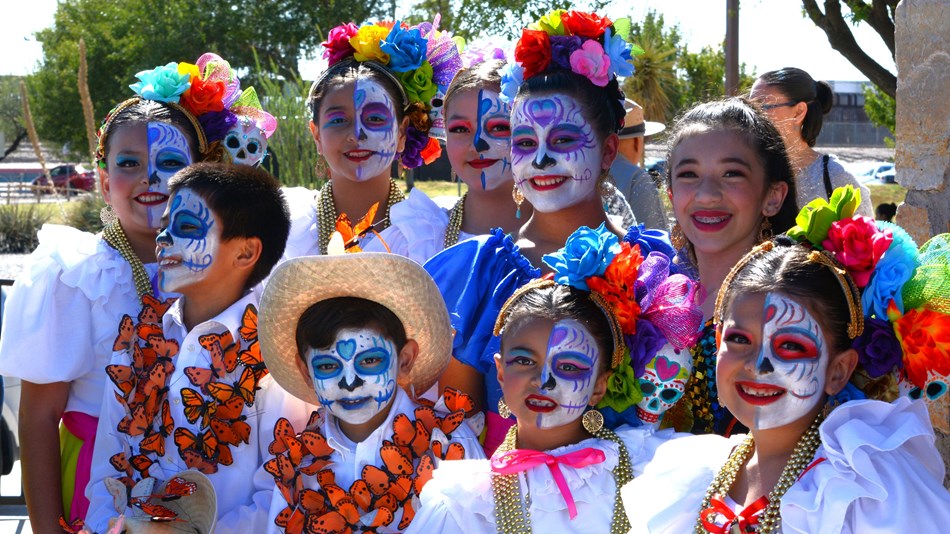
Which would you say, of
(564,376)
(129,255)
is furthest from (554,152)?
(129,255)

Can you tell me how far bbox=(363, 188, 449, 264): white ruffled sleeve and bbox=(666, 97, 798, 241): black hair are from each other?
106 cm

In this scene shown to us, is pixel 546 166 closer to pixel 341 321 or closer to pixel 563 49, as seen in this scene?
pixel 563 49

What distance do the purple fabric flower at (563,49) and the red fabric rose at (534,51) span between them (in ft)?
0.06

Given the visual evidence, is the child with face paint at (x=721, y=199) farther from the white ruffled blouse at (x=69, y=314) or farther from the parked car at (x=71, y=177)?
the parked car at (x=71, y=177)

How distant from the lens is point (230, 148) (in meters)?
3.72

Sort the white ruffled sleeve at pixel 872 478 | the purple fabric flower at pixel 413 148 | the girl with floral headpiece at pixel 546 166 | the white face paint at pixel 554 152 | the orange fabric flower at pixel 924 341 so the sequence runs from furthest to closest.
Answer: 1. the purple fabric flower at pixel 413 148
2. the white face paint at pixel 554 152
3. the girl with floral headpiece at pixel 546 166
4. the orange fabric flower at pixel 924 341
5. the white ruffled sleeve at pixel 872 478

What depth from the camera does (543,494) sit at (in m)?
2.51

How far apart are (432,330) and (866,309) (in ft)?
3.88

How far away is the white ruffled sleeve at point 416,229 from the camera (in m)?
3.58

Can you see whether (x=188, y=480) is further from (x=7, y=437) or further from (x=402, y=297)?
(x=7, y=437)

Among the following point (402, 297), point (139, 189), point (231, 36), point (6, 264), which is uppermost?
point (231, 36)

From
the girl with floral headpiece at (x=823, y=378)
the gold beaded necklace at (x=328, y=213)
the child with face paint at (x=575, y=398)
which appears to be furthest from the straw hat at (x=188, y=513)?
the girl with floral headpiece at (x=823, y=378)

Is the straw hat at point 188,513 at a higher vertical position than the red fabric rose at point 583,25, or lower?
lower

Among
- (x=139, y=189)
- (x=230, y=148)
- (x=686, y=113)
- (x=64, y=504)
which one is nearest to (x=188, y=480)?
(x=64, y=504)
